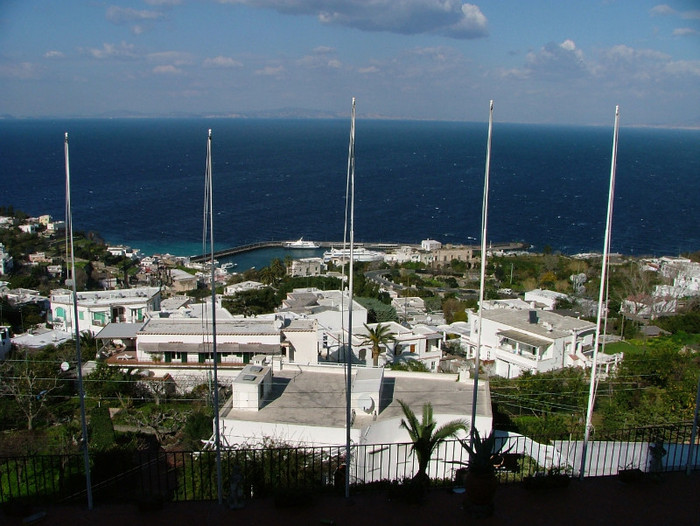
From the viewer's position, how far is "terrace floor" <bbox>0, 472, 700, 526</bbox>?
7309 millimetres

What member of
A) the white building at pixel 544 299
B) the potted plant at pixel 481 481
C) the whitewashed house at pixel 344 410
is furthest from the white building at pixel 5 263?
the potted plant at pixel 481 481

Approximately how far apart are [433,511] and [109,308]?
23352 mm

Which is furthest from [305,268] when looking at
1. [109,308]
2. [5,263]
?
[109,308]

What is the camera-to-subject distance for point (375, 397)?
1236cm

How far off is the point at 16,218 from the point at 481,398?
6337cm

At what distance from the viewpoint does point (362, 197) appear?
9650 centimetres

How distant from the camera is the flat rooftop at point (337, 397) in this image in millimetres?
12180

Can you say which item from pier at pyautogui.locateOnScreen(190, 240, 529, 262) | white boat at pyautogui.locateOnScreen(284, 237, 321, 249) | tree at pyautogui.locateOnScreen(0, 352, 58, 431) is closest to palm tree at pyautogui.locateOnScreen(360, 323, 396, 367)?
tree at pyautogui.locateOnScreen(0, 352, 58, 431)

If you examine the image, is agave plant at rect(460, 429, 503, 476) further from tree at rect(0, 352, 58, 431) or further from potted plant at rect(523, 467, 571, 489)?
tree at rect(0, 352, 58, 431)

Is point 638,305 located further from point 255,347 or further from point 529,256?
point 529,256

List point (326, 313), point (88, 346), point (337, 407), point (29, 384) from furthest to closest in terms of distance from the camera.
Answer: point (326, 313), point (88, 346), point (29, 384), point (337, 407)

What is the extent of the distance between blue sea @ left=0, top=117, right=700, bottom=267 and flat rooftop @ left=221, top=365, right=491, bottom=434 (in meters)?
48.2

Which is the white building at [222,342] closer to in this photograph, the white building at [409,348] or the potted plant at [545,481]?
the white building at [409,348]

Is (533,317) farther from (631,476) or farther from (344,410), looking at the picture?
(631,476)
